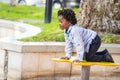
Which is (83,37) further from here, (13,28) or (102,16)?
(13,28)

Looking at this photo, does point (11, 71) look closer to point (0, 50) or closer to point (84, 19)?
point (0, 50)

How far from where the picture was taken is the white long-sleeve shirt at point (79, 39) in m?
6.43

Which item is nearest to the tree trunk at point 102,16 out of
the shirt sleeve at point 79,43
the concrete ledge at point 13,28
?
the concrete ledge at point 13,28

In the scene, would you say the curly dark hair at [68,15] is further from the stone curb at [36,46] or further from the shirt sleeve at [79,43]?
the stone curb at [36,46]

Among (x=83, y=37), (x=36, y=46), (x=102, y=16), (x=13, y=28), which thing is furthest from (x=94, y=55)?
(x=13, y=28)

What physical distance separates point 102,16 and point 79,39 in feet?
8.65

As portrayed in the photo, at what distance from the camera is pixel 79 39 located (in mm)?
6426

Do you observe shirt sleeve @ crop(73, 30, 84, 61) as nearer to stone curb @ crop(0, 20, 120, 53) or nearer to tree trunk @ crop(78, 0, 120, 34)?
stone curb @ crop(0, 20, 120, 53)

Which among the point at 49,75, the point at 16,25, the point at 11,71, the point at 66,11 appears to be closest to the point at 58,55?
the point at 49,75

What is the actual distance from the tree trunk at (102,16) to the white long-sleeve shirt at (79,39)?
2351 millimetres

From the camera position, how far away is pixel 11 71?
7.87 m

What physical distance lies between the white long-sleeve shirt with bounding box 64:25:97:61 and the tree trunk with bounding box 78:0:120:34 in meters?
2.35

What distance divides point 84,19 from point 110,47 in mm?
1344

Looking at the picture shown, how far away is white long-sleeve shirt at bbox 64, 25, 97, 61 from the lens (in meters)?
6.43
